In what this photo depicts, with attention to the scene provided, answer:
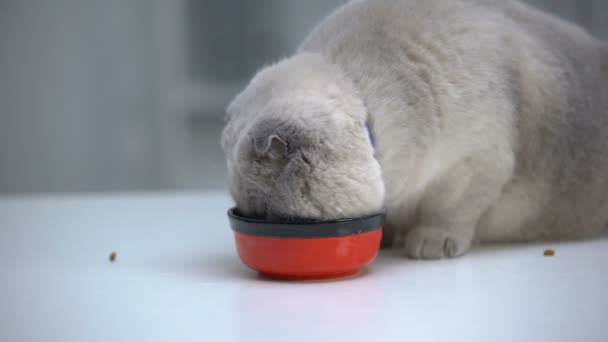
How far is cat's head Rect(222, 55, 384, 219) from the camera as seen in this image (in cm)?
137

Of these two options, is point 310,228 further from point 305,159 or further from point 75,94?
point 75,94

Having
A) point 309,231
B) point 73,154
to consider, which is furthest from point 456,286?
point 73,154

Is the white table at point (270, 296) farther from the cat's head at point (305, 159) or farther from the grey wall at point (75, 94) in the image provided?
the grey wall at point (75, 94)

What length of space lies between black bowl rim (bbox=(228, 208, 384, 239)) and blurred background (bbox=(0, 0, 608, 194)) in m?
2.01

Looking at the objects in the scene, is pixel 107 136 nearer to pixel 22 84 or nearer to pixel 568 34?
pixel 22 84

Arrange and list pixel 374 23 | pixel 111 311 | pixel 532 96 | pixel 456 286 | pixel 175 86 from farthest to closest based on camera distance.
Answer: pixel 175 86
pixel 532 96
pixel 374 23
pixel 456 286
pixel 111 311

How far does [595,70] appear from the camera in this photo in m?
2.02

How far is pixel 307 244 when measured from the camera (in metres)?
1.41

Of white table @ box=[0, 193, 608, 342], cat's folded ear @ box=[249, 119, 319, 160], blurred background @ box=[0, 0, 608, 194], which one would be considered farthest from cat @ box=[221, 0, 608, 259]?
blurred background @ box=[0, 0, 608, 194]

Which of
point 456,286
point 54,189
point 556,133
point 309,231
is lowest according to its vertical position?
point 54,189

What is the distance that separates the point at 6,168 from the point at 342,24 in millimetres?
2508

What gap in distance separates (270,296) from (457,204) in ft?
2.21

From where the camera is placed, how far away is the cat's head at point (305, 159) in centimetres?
137

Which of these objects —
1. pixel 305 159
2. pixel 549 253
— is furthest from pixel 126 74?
pixel 549 253
